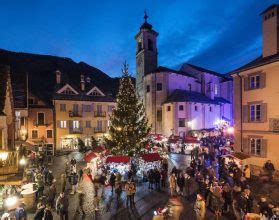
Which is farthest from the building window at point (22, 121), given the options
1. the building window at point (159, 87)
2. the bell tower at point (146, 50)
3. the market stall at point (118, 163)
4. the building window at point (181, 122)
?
the building window at point (181, 122)

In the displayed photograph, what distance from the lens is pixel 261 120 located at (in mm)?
20359

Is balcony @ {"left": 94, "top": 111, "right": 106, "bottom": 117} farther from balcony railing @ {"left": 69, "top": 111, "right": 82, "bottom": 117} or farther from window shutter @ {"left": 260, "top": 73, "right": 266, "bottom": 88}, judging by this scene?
window shutter @ {"left": 260, "top": 73, "right": 266, "bottom": 88}

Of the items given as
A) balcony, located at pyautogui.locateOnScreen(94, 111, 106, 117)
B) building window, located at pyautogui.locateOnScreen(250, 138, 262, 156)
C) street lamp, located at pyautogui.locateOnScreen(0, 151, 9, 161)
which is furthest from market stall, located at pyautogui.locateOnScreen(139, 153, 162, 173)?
balcony, located at pyautogui.locateOnScreen(94, 111, 106, 117)

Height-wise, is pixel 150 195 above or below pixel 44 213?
below

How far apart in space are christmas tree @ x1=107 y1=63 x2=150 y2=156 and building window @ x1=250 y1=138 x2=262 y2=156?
9.88 meters

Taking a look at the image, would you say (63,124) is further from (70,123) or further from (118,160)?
(118,160)

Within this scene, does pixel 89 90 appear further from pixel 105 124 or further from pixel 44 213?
pixel 44 213

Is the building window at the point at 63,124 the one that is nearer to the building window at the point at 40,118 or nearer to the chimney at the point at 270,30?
the building window at the point at 40,118

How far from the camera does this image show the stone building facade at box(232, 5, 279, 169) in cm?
1939

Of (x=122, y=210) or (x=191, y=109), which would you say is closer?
(x=122, y=210)

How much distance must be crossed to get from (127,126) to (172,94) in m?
25.5

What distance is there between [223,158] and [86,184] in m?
12.4

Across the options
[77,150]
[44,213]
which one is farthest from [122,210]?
[77,150]

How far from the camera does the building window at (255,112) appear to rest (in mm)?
20859
